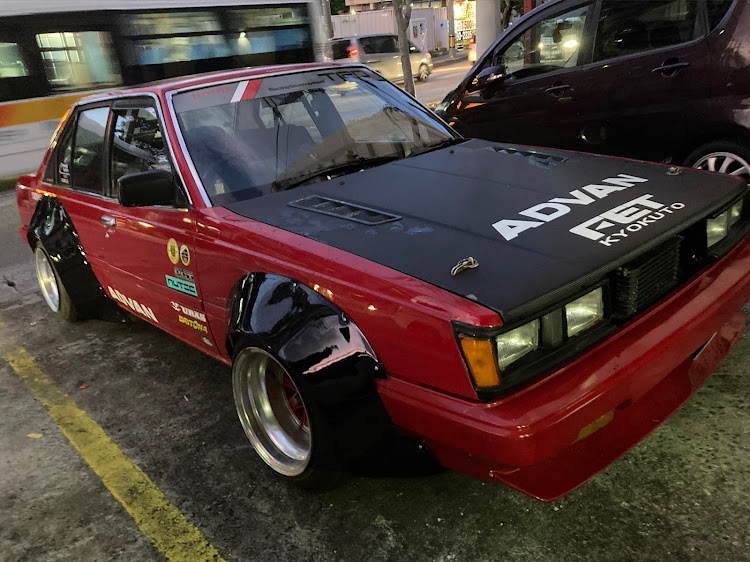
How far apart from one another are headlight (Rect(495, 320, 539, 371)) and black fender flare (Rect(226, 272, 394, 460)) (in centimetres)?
39

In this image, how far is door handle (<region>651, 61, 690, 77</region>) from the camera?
4.19 meters

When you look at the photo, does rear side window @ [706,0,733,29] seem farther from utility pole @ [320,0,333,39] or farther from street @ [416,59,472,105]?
street @ [416,59,472,105]

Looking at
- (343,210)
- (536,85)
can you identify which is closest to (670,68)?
(536,85)

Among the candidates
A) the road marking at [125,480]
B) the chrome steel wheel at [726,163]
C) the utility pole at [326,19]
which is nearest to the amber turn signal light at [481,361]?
the road marking at [125,480]

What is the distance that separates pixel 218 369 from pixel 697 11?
3.78 metres

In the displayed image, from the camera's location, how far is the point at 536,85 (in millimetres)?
4996

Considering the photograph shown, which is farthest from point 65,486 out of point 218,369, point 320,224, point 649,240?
point 649,240

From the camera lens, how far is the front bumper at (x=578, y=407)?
1811 millimetres

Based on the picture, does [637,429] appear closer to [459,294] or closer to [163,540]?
[459,294]

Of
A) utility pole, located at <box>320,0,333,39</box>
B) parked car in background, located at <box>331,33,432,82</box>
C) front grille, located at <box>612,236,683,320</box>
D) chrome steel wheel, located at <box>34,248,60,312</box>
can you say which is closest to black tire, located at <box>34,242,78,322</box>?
chrome steel wheel, located at <box>34,248,60,312</box>

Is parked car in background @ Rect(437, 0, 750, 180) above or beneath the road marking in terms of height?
above

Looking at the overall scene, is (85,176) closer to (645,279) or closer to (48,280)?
(48,280)

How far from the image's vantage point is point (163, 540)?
7.68ft

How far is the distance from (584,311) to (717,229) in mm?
977
